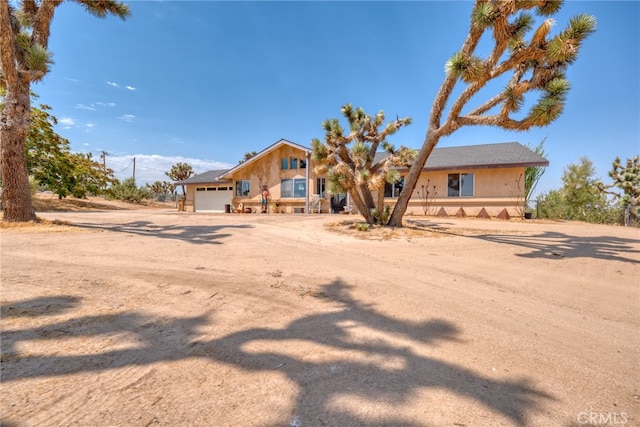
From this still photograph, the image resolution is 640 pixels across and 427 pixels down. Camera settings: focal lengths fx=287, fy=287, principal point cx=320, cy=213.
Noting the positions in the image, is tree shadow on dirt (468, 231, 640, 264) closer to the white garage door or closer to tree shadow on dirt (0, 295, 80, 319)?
tree shadow on dirt (0, 295, 80, 319)

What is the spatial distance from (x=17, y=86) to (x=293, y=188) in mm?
14860

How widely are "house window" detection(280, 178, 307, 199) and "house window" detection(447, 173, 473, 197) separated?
964cm

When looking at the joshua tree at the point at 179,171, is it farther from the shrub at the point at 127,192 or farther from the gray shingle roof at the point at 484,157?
the gray shingle roof at the point at 484,157

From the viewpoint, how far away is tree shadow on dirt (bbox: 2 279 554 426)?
71.4 inches

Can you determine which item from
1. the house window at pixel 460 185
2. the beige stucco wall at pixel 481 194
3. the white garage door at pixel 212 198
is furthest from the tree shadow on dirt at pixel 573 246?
the white garage door at pixel 212 198

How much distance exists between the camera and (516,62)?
308 inches

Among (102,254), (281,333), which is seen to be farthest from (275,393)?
(102,254)

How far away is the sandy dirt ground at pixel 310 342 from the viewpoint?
1742mm

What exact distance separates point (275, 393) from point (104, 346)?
1.51 metres

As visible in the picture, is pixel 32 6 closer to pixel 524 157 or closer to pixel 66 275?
pixel 66 275

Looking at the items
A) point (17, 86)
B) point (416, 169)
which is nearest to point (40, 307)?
point (17, 86)

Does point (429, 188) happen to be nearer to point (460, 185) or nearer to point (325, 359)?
point (460, 185)

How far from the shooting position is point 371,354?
2387 millimetres

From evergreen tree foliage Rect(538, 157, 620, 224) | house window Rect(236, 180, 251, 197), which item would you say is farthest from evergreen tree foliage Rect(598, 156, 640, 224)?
house window Rect(236, 180, 251, 197)
